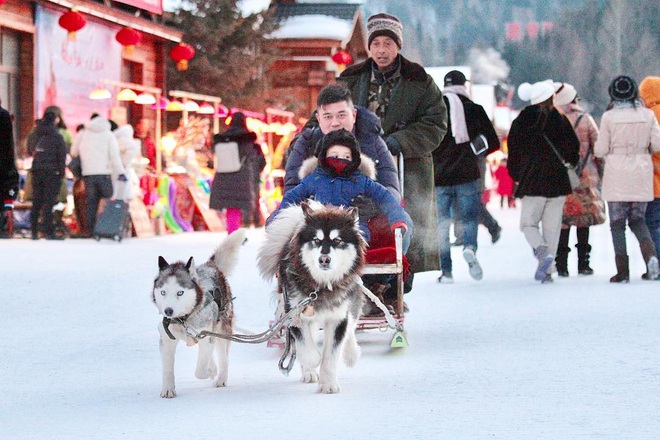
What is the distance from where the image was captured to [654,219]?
11.5 meters

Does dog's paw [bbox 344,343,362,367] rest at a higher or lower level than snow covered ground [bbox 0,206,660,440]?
A: higher

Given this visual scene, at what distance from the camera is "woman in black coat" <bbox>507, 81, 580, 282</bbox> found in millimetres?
11188

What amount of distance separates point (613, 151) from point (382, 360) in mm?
5228

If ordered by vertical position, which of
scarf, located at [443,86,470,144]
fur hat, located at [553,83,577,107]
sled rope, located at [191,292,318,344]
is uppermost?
fur hat, located at [553,83,577,107]

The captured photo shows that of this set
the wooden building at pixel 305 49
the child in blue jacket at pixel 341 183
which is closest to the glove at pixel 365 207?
the child in blue jacket at pixel 341 183

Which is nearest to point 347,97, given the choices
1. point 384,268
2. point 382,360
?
point 384,268

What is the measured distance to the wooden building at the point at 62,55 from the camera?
18.7 m

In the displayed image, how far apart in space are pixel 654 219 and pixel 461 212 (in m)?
1.69

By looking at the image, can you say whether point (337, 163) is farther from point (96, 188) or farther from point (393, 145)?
point (96, 188)

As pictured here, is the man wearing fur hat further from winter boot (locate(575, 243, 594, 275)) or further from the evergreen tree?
the evergreen tree

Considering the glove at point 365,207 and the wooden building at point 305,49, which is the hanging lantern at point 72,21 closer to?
the glove at point 365,207

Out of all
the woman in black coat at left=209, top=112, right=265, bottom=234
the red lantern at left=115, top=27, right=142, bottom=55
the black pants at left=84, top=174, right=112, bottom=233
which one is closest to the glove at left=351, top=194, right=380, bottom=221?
the woman in black coat at left=209, top=112, right=265, bottom=234

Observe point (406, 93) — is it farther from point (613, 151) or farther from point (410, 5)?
point (410, 5)

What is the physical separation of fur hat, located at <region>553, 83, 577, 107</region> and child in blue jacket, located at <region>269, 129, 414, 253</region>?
5.68 meters
